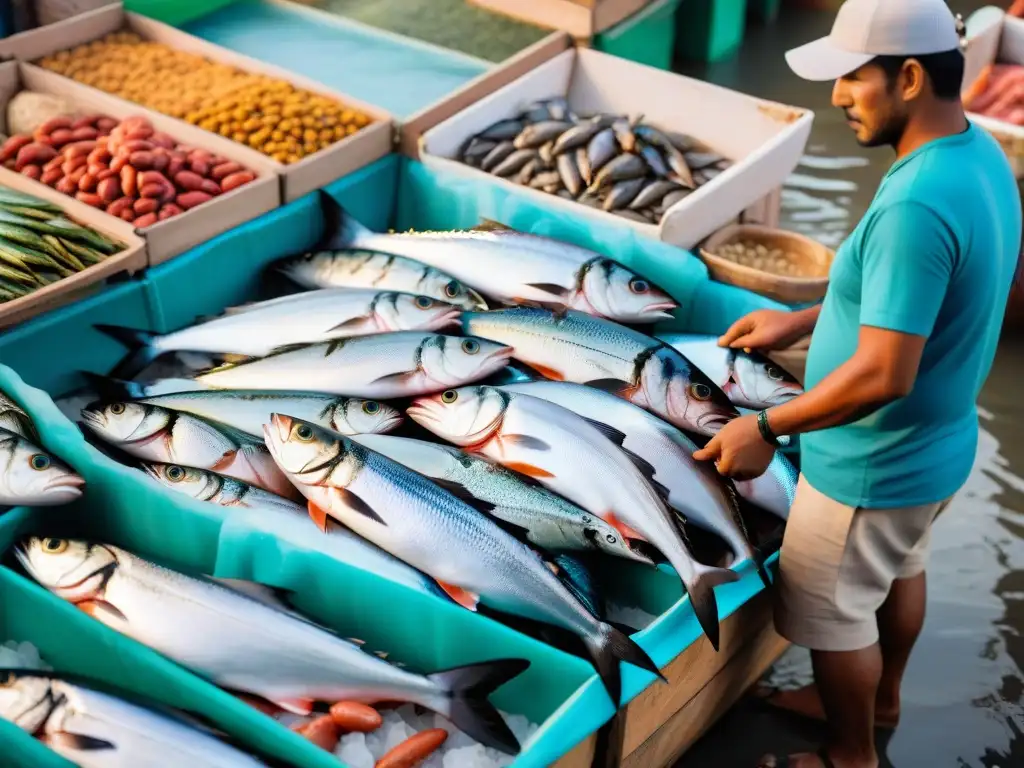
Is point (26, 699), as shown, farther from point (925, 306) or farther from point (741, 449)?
point (925, 306)

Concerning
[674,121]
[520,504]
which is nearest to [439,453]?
[520,504]

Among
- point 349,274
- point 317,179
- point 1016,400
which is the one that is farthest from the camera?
point 1016,400

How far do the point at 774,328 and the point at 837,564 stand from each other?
0.65 metres

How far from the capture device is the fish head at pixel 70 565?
7.33 feet

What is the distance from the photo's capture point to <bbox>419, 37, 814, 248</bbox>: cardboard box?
3.50 metres

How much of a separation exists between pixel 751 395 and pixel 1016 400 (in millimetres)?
1954

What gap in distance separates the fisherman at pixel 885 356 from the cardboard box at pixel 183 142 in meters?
1.73

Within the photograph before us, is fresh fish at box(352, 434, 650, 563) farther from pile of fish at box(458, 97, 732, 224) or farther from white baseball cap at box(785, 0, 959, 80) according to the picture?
pile of fish at box(458, 97, 732, 224)

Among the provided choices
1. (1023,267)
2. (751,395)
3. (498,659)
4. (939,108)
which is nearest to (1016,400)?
(1023,267)

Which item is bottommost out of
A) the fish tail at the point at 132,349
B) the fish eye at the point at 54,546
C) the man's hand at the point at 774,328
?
the fish tail at the point at 132,349

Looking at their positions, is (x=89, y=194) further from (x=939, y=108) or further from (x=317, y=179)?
(x=939, y=108)

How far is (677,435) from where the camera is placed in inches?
104

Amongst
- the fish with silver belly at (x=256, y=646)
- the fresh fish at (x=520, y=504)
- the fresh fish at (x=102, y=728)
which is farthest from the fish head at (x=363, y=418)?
the fresh fish at (x=102, y=728)

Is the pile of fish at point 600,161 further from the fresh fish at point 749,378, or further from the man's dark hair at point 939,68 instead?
the man's dark hair at point 939,68
